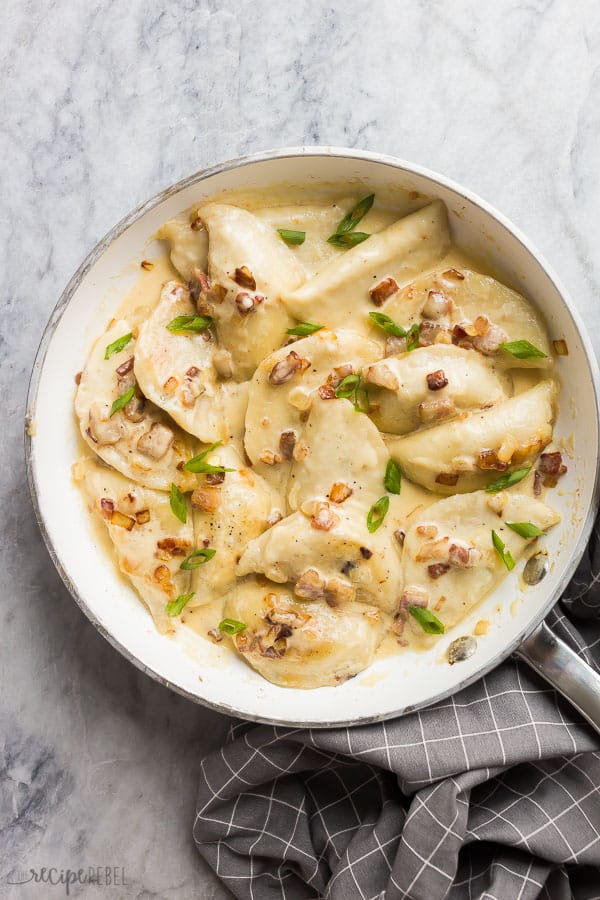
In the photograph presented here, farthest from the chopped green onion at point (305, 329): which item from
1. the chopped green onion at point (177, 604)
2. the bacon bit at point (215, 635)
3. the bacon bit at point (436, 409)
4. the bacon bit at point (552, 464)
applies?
the bacon bit at point (215, 635)

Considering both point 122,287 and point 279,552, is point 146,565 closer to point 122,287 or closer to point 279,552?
point 279,552

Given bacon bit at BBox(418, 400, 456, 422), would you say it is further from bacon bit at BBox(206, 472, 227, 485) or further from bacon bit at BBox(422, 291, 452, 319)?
bacon bit at BBox(206, 472, 227, 485)

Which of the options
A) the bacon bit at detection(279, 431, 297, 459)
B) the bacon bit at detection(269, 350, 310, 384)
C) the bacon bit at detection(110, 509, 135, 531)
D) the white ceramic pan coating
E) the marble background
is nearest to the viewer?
the white ceramic pan coating

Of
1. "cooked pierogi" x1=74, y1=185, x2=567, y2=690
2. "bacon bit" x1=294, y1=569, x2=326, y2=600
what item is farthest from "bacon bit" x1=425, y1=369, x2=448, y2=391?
"bacon bit" x1=294, y1=569, x2=326, y2=600

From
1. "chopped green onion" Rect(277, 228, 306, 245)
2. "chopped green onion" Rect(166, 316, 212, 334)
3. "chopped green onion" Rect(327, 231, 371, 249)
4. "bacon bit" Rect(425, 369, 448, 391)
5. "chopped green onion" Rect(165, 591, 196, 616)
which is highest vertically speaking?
"chopped green onion" Rect(327, 231, 371, 249)

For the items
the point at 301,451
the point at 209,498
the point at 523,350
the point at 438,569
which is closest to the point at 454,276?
the point at 523,350

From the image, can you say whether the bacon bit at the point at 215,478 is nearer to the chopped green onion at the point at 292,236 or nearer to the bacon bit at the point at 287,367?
the bacon bit at the point at 287,367

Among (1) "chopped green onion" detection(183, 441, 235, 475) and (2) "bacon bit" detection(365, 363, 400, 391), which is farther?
(1) "chopped green onion" detection(183, 441, 235, 475)
